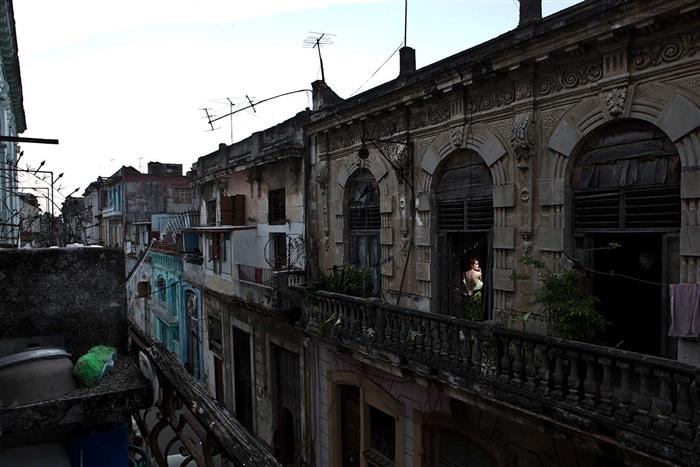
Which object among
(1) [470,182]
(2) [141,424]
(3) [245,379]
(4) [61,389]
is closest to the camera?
(4) [61,389]

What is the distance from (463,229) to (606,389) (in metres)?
4.41

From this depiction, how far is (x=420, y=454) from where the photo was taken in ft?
33.8

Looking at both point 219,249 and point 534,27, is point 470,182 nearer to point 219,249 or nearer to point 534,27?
point 534,27

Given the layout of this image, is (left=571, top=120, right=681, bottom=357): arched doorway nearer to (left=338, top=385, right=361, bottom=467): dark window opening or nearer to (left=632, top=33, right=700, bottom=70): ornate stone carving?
(left=632, top=33, right=700, bottom=70): ornate stone carving

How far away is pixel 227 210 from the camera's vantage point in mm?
18484

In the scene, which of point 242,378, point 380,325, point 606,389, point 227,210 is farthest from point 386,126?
point 242,378

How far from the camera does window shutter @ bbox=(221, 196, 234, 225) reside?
1842 cm

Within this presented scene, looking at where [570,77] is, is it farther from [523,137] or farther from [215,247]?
[215,247]

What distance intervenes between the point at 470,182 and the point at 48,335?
8241 millimetres

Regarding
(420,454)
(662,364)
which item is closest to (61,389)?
(662,364)

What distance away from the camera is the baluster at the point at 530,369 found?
7.00m

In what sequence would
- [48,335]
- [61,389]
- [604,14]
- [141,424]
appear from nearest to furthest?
[61,389] → [141,424] → [48,335] → [604,14]

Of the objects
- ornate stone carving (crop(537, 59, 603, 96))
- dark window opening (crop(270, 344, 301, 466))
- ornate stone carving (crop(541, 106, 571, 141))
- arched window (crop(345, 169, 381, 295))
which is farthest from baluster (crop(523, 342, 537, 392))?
dark window opening (crop(270, 344, 301, 466))

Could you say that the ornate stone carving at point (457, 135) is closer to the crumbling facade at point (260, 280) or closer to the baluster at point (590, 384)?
the baluster at point (590, 384)
